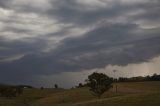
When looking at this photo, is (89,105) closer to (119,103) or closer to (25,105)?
(119,103)

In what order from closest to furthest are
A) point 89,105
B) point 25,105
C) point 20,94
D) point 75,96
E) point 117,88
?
point 89,105, point 25,105, point 75,96, point 117,88, point 20,94

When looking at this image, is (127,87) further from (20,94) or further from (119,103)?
(119,103)

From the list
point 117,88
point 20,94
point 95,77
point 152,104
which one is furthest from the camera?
point 20,94

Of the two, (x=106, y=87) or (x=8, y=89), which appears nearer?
(x=106, y=87)

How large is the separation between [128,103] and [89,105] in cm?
862

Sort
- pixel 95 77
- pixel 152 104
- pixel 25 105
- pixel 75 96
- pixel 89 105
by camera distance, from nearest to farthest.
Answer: pixel 152 104 → pixel 89 105 → pixel 95 77 → pixel 25 105 → pixel 75 96

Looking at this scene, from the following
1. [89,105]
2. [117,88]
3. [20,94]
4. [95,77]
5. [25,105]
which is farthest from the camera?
[20,94]

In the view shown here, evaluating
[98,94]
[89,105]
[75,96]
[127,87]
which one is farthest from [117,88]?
[89,105]

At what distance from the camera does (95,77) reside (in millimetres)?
109188

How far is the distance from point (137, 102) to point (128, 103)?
2120mm

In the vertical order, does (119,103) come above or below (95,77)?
below

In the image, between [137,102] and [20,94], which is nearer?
[137,102]

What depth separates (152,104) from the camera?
70938 mm

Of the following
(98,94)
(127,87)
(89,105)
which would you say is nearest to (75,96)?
(98,94)
